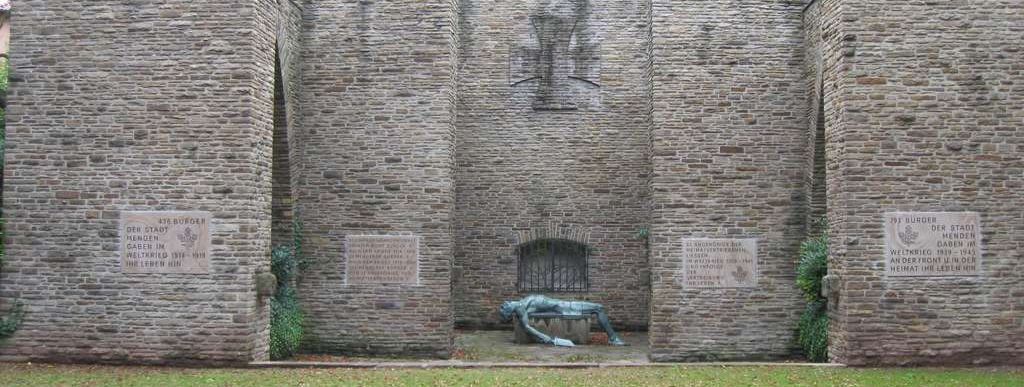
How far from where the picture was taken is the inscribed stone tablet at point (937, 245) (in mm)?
10281

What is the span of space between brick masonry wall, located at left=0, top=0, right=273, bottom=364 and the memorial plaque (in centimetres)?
551

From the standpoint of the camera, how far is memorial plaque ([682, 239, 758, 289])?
12.3 metres

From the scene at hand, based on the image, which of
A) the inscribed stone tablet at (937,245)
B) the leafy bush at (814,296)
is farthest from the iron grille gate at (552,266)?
the inscribed stone tablet at (937,245)

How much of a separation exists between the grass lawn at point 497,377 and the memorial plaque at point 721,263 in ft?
6.77

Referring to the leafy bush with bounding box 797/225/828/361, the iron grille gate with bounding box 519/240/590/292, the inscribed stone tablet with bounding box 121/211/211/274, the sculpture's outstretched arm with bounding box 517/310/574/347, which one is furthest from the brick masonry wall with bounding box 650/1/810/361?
the inscribed stone tablet with bounding box 121/211/211/274

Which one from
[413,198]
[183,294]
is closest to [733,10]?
[413,198]

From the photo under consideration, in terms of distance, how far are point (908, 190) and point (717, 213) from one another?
2.67 m

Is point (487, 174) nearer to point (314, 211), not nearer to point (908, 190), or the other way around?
point (314, 211)

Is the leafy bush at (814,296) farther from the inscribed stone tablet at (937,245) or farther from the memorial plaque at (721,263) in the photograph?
the inscribed stone tablet at (937,245)

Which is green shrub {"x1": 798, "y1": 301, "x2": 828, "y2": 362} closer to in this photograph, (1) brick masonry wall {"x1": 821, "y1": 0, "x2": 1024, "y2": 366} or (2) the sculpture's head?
(1) brick masonry wall {"x1": 821, "y1": 0, "x2": 1024, "y2": 366}

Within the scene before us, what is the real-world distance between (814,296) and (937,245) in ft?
5.76

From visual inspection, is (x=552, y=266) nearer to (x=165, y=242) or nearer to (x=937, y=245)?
(x=937, y=245)

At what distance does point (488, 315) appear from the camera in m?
16.1

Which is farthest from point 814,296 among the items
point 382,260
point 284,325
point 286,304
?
point 286,304
